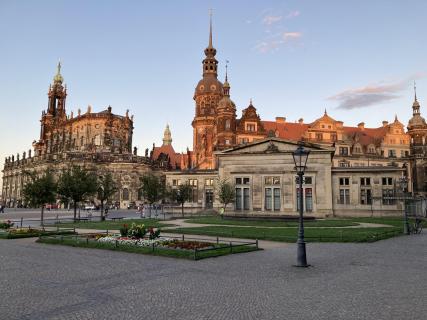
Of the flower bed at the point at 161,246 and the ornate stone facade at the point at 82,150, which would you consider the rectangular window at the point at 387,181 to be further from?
the ornate stone facade at the point at 82,150

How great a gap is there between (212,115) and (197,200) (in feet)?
145

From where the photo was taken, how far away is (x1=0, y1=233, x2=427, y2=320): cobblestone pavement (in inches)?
396

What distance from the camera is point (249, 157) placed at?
56.5 meters

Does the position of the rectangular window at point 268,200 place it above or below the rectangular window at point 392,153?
below

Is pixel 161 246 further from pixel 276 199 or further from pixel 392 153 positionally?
pixel 392 153

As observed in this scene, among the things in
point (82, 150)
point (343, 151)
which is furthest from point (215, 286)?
point (82, 150)

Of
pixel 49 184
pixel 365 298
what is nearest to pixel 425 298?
pixel 365 298

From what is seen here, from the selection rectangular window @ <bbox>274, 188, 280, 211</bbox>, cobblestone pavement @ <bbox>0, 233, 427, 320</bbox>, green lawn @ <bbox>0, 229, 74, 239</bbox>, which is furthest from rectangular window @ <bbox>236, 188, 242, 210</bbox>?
cobblestone pavement @ <bbox>0, 233, 427, 320</bbox>

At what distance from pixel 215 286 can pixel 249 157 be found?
4404cm

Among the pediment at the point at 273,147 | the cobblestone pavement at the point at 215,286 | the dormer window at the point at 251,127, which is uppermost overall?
the dormer window at the point at 251,127

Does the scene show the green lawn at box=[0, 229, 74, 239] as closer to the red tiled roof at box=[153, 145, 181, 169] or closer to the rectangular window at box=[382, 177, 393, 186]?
the rectangular window at box=[382, 177, 393, 186]

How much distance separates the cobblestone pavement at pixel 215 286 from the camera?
10.1 meters

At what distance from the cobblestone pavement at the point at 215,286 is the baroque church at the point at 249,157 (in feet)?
80.6

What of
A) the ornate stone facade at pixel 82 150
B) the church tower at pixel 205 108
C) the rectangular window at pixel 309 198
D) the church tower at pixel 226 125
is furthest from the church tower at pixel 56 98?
the rectangular window at pixel 309 198
